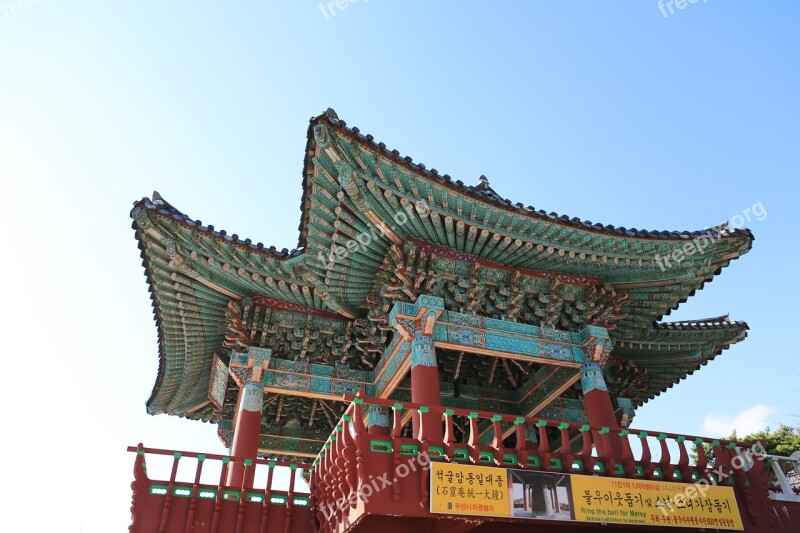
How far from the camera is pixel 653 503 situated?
29.5ft

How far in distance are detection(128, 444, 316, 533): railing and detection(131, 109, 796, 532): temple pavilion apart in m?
0.06

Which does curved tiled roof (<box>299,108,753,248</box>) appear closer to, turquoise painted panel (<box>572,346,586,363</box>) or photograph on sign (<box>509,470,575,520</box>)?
turquoise painted panel (<box>572,346,586,363</box>)

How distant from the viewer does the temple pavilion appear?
10.9 metres

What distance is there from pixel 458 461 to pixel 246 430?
18.6 feet

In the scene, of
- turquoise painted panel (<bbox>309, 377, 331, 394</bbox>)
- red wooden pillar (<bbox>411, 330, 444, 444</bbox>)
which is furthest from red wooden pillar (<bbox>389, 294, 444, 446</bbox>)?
turquoise painted panel (<bbox>309, 377, 331, 394</bbox>)

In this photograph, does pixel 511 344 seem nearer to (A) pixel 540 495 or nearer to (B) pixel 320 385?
(A) pixel 540 495

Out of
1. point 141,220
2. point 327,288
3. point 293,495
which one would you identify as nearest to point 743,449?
point 293,495

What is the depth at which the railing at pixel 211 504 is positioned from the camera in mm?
9148

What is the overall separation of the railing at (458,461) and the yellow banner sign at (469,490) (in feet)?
0.58

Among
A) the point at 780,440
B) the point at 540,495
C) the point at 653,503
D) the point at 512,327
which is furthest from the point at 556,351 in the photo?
the point at 780,440

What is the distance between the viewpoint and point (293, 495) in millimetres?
9797

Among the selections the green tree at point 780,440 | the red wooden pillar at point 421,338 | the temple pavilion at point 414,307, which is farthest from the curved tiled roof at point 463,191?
the green tree at point 780,440

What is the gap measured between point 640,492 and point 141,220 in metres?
9.73

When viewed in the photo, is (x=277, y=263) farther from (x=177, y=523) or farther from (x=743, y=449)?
(x=743, y=449)
